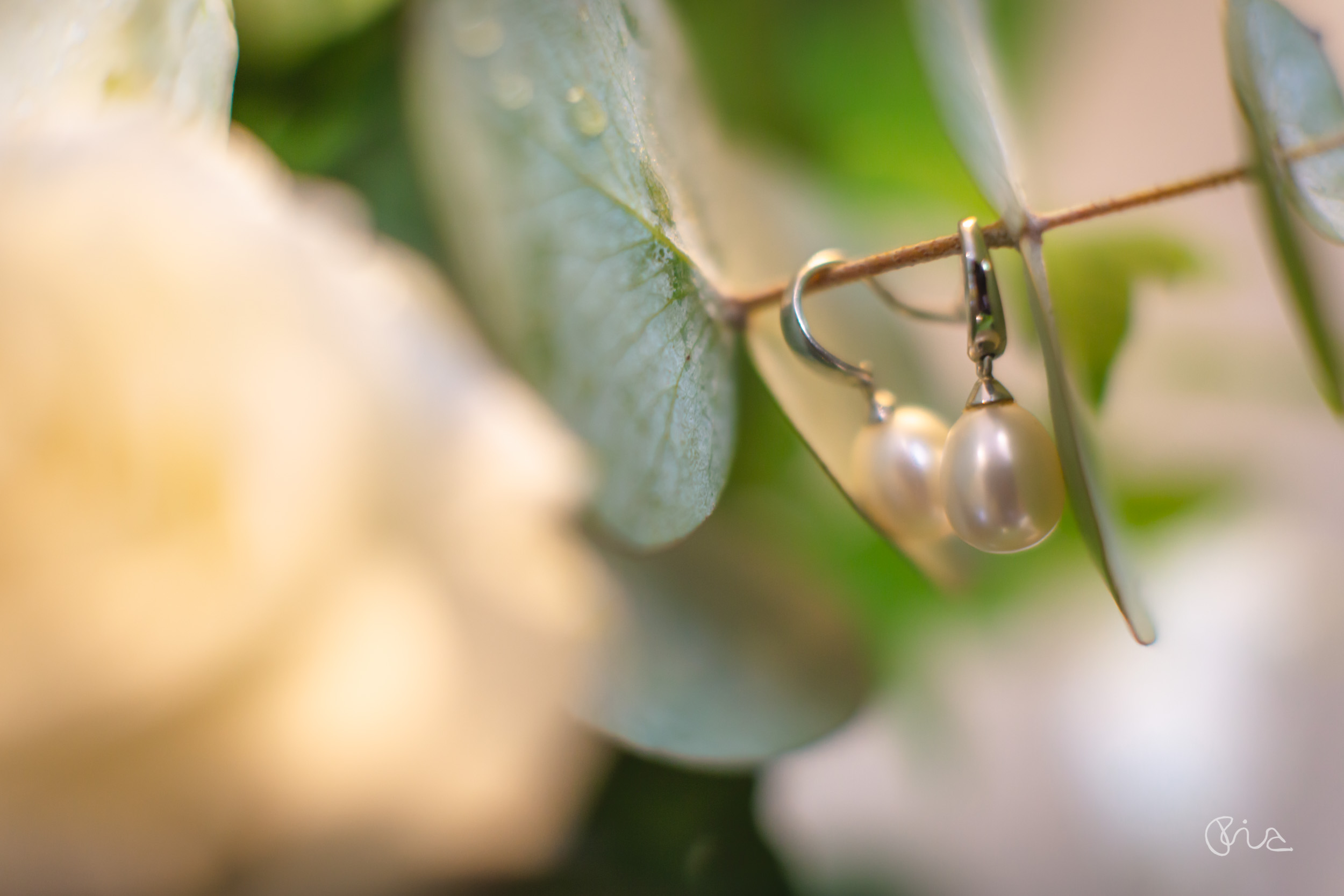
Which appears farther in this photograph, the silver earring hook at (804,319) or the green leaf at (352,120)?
the green leaf at (352,120)

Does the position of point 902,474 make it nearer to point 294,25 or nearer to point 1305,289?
point 1305,289

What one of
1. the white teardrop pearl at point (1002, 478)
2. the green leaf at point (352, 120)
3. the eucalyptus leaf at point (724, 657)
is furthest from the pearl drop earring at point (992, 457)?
the green leaf at point (352, 120)

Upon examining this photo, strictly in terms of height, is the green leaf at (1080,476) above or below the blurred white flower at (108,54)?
below

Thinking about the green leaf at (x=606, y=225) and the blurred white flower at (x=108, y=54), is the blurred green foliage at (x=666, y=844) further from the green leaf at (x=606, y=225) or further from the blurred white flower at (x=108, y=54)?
the blurred white flower at (x=108, y=54)

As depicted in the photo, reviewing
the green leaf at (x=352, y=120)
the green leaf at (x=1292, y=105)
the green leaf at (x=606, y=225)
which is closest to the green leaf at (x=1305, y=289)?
the green leaf at (x=1292, y=105)

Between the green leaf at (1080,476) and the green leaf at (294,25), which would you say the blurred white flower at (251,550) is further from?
the green leaf at (1080,476)

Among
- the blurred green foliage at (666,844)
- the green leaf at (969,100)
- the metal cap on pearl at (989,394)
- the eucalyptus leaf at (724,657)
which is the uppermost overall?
the green leaf at (969,100)

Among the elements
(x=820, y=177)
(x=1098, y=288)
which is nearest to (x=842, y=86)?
(x=820, y=177)
